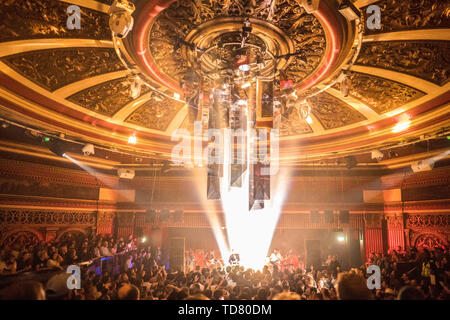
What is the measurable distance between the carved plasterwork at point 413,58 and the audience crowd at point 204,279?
3.99 m

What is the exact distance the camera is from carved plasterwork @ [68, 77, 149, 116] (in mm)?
6535

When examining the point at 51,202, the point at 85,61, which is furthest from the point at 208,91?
the point at 51,202

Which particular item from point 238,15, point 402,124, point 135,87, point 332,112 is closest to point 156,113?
point 135,87

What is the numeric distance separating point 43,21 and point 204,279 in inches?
268

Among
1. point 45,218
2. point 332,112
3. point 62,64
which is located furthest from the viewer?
point 45,218

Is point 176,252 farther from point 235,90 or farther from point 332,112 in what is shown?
point 332,112

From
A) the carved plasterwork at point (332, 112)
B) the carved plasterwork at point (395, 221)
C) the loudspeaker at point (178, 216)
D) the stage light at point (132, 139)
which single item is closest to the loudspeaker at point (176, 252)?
the loudspeaker at point (178, 216)

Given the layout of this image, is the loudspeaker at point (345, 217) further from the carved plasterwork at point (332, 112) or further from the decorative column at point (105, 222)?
the decorative column at point (105, 222)

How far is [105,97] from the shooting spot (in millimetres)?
6996

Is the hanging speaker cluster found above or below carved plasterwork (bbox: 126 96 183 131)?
below

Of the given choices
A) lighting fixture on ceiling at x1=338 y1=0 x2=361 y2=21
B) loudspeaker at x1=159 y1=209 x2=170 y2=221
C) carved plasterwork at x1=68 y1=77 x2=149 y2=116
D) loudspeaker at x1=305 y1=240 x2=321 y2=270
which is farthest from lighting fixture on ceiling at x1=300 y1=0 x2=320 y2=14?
loudspeaker at x1=305 y1=240 x2=321 y2=270

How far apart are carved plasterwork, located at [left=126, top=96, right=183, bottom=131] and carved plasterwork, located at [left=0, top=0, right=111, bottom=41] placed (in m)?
2.68

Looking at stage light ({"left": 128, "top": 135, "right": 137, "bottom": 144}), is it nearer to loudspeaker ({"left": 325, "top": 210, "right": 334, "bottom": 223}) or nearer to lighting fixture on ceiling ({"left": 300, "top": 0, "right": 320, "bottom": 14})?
lighting fixture on ceiling ({"left": 300, "top": 0, "right": 320, "bottom": 14})
